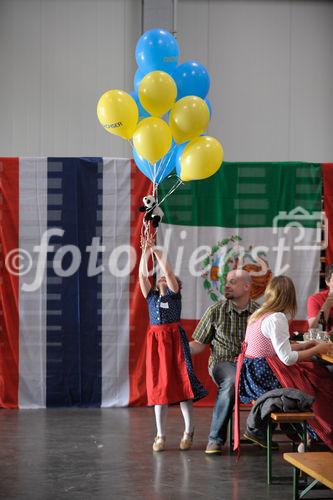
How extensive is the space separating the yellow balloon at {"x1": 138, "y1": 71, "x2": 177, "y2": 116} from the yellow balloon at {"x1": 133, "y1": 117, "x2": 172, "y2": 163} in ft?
0.34

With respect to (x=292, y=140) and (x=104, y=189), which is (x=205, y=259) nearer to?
(x=104, y=189)

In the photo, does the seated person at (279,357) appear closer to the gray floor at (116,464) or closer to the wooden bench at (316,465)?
the gray floor at (116,464)

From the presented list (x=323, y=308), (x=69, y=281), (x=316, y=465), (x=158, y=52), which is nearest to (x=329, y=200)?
(x=323, y=308)

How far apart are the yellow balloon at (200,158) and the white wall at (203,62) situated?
11.4 feet

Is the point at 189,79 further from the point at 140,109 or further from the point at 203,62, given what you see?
the point at 203,62

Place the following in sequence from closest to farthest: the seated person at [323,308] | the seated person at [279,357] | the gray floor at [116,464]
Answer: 1. the gray floor at [116,464]
2. the seated person at [279,357]
3. the seated person at [323,308]

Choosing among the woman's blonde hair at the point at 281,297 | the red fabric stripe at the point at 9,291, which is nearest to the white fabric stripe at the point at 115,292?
the red fabric stripe at the point at 9,291

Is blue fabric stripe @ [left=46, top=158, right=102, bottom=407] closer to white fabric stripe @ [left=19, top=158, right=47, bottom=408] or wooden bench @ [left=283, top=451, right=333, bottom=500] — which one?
white fabric stripe @ [left=19, top=158, right=47, bottom=408]

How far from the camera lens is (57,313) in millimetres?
6859

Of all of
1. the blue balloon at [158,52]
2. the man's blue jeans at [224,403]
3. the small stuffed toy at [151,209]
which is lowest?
the man's blue jeans at [224,403]

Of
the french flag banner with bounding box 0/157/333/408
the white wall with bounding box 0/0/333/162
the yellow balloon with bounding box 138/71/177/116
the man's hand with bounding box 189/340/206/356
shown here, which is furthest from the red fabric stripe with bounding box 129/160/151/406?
the white wall with bounding box 0/0/333/162

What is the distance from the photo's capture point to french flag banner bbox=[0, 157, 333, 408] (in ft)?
22.5

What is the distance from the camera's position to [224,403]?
532 centimetres

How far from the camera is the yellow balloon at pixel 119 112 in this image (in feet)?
16.8
